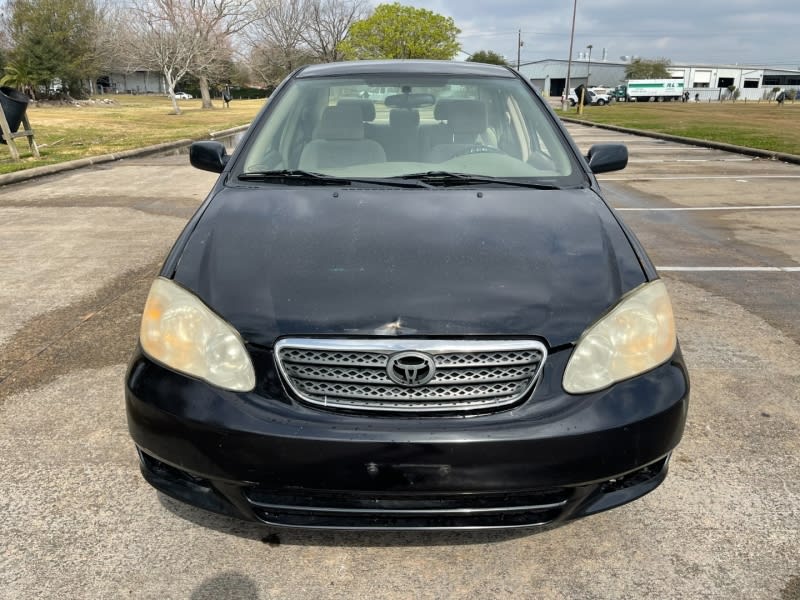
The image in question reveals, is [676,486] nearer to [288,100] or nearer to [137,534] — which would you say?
[137,534]

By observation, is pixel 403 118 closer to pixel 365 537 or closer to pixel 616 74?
pixel 365 537

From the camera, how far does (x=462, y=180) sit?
289 cm

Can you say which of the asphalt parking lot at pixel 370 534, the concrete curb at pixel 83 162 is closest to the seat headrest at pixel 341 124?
the asphalt parking lot at pixel 370 534

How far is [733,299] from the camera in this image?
4719 millimetres

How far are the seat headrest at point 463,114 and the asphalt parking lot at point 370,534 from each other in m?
1.77

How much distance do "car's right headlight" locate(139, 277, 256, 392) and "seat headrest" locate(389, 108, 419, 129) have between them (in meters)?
1.64

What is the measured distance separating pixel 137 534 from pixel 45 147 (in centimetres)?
1552

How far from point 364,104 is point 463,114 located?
0.53 meters

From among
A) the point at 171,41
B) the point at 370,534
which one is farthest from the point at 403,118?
the point at 171,41

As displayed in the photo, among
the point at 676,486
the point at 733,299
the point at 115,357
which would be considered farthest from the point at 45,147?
the point at 676,486

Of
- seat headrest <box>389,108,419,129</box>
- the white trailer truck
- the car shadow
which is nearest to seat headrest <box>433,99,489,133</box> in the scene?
seat headrest <box>389,108,419,129</box>

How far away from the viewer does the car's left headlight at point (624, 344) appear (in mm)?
1910

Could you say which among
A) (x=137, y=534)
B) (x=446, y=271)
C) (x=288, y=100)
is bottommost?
(x=137, y=534)

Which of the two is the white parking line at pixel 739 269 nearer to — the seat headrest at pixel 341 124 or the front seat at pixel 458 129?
the front seat at pixel 458 129
